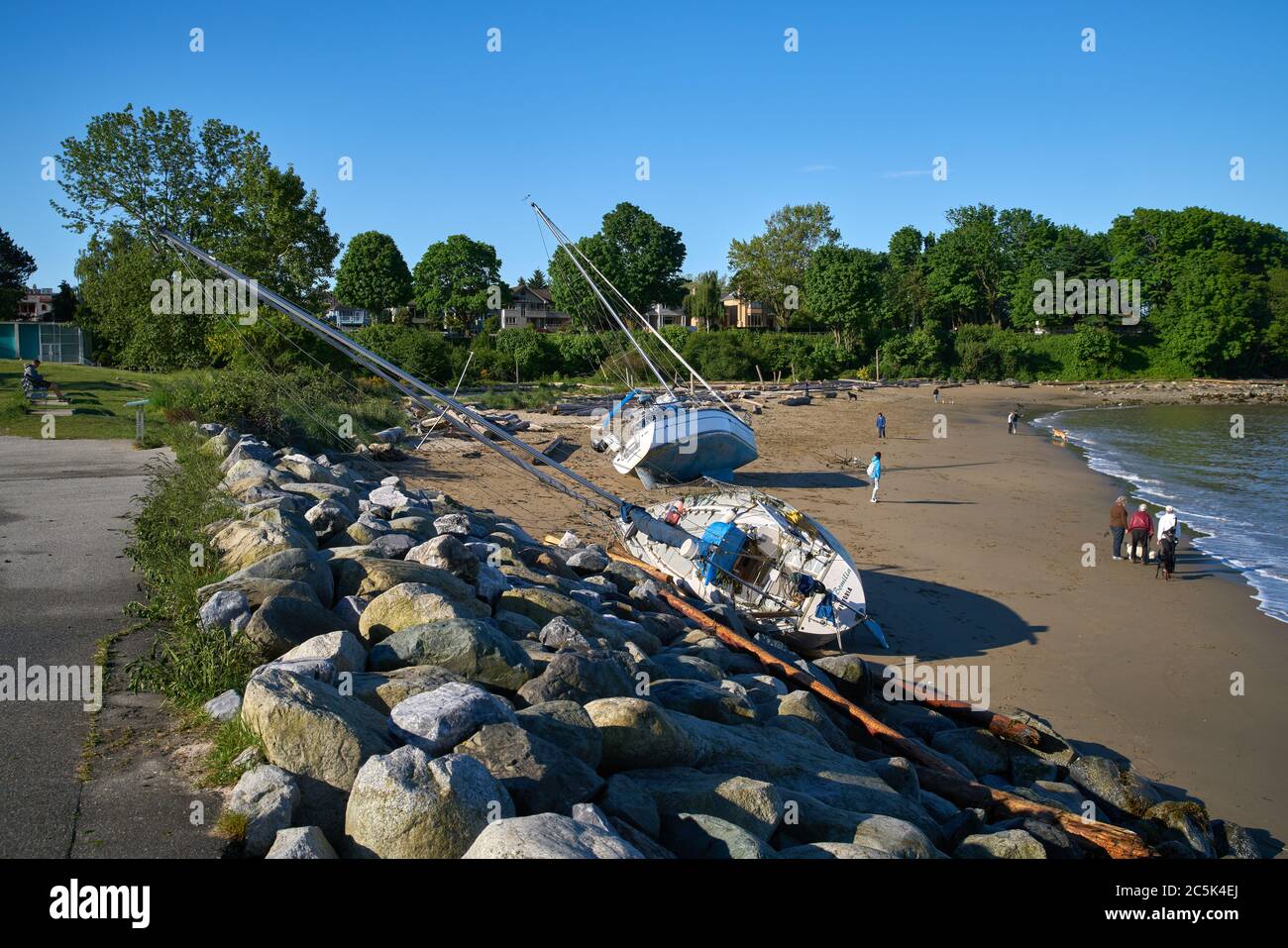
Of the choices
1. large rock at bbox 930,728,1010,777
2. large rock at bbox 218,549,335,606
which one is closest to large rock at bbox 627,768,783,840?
large rock at bbox 218,549,335,606

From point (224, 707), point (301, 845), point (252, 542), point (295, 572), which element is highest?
point (252, 542)

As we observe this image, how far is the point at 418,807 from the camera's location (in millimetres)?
5059

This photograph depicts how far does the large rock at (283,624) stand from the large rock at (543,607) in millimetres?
2400

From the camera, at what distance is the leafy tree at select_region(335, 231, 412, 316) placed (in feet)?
268

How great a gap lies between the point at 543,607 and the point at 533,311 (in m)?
95.4

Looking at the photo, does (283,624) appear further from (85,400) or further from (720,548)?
(85,400)

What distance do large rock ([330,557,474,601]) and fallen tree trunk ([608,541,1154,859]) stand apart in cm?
466

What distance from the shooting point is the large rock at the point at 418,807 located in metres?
5.02

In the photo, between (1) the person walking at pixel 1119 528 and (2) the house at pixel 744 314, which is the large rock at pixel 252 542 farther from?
(2) the house at pixel 744 314

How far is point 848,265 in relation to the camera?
80750 mm

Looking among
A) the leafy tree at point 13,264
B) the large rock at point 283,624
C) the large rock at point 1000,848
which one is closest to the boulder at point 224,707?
the large rock at point 283,624

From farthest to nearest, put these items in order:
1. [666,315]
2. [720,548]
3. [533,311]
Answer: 1. [533,311]
2. [666,315]
3. [720,548]

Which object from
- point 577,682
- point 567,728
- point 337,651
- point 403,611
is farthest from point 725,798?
point 403,611
